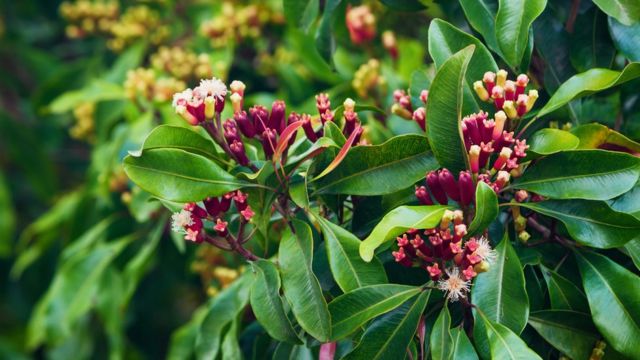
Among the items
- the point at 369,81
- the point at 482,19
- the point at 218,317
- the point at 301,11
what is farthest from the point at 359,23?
the point at 218,317

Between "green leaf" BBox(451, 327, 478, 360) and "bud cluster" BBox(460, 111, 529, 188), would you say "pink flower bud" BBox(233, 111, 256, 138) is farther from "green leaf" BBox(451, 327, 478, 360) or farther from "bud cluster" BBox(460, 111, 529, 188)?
"green leaf" BBox(451, 327, 478, 360)

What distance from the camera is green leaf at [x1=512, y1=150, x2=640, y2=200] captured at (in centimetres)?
115

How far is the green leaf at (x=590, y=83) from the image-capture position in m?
1.21

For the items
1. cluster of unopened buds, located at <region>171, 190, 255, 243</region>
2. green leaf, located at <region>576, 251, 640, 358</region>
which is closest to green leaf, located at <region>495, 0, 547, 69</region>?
green leaf, located at <region>576, 251, 640, 358</region>

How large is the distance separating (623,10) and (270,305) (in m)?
0.68

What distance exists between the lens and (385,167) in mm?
1235

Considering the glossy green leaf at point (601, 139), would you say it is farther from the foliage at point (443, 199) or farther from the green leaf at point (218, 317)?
the green leaf at point (218, 317)

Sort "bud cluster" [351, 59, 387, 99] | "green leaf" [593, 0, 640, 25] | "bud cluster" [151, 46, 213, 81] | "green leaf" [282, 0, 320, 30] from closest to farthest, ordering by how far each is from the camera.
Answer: "green leaf" [593, 0, 640, 25] < "green leaf" [282, 0, 320, 30] < "bud cluster" [351, 59, 387, 99] < "bud cluster" [151, 46, 213, 81]

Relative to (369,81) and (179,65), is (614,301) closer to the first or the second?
(369,81)

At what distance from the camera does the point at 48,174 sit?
3.39 m

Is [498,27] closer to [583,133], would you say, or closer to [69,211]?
[583,133]

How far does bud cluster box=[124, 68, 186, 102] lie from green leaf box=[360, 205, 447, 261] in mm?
1140

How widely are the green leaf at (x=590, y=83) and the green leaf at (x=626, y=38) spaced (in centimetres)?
14

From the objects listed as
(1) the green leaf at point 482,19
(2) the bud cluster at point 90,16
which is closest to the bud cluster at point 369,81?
(1) the green leaf at point 482,19
